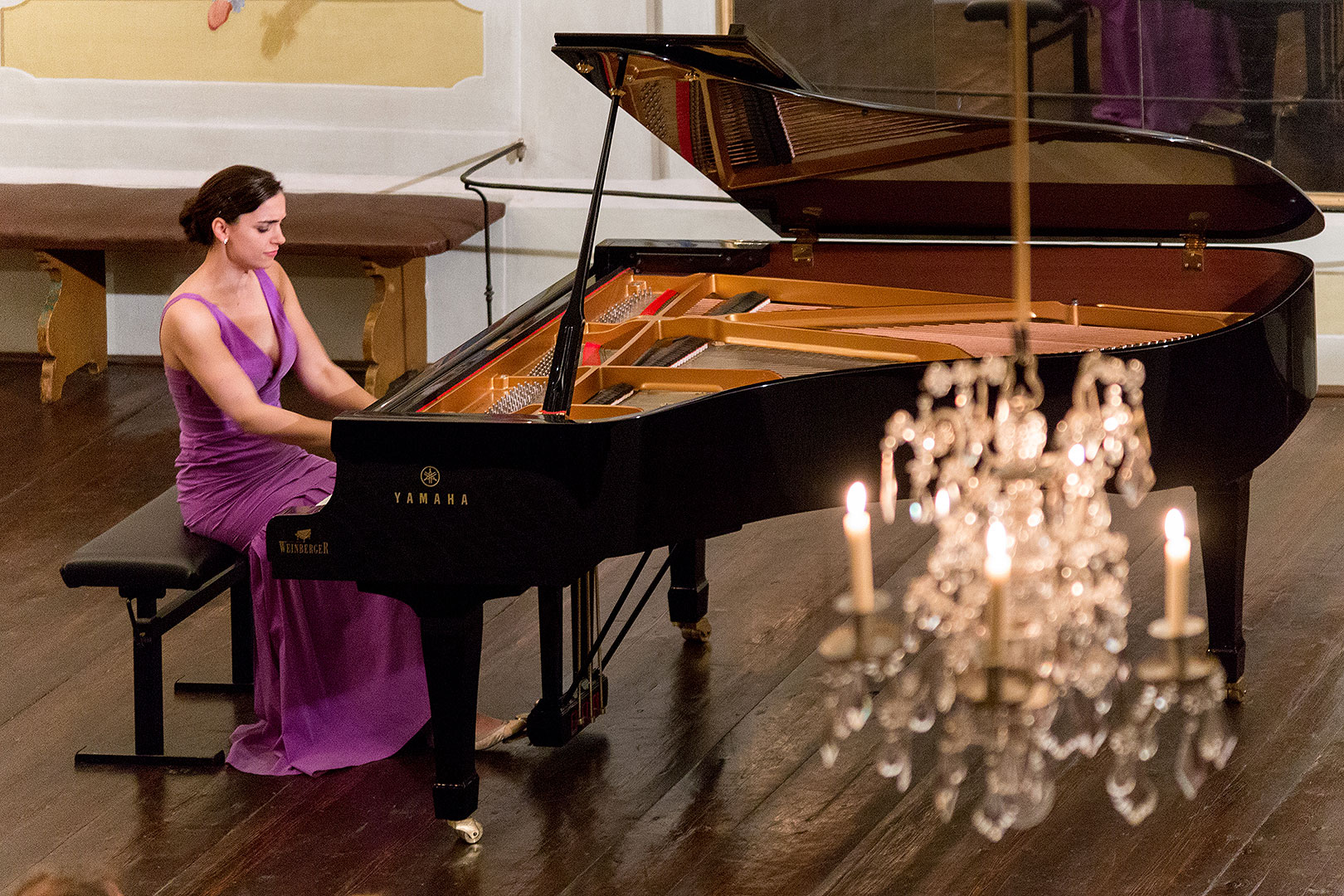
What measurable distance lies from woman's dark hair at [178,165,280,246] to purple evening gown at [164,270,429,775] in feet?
0.50

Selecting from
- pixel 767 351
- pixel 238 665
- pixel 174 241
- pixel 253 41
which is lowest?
pixel 238 665

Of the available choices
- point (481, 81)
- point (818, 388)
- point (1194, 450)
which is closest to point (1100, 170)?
point (1194, 450)

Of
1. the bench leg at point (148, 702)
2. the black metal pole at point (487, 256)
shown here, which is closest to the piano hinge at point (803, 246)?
the bench leg at point (148, 702)

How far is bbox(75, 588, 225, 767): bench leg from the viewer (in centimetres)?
317

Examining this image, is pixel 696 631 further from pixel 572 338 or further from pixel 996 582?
pixel 996 582

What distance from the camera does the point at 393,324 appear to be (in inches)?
232

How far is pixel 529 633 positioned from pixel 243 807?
0.97 meters

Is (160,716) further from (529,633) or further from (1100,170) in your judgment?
(1100,170)

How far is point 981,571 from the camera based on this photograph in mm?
1745

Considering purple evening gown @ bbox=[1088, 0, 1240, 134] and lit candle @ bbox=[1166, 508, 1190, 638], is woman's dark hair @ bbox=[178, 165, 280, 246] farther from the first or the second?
purple evening gown @ bbox=[1088, 0, 1240, 134]

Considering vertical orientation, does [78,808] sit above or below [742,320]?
below

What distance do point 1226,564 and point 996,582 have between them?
195cm

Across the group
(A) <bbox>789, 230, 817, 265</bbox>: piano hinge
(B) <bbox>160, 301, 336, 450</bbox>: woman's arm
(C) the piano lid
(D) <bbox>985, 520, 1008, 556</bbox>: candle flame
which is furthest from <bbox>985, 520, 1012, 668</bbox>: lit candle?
(A) <bbox>789, 230, 817, 265</bbox>: piano hinge

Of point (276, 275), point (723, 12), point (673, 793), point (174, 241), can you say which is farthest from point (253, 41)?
point (673, 793)
